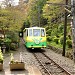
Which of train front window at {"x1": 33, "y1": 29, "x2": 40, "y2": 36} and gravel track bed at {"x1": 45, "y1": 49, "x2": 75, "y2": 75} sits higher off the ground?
train front window at {"x1": 33, "y1": 29, "x2": 40, "y2": 36}

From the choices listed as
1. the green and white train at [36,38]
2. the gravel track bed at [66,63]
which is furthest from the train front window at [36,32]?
the gravel track bed at [66,63]

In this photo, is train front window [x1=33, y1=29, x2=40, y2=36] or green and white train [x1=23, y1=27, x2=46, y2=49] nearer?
green and white train [x1=23, y1=27, x2=46, y2=49]

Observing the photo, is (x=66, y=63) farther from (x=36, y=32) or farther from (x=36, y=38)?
(x=36, y=32)

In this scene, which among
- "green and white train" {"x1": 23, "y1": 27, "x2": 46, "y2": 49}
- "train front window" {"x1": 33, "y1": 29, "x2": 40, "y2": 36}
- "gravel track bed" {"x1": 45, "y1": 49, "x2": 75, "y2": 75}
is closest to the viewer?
"gravel track bed" {"x1": 45, "y1": 49, "x2": 75, "y2": 75}

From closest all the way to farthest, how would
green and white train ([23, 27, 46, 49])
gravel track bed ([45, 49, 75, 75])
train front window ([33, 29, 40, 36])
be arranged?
1. gravel track bed ([45, 49, 75, 75])
2. green and white train ([23, 27, 46, 49])
3. train front window ([33, 29, 40, 36])

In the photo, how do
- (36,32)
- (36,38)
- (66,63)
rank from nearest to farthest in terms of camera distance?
1. (66,63)
2. (36,38)
3. (36,32)

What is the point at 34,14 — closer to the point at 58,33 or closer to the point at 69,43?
the point at 58,33

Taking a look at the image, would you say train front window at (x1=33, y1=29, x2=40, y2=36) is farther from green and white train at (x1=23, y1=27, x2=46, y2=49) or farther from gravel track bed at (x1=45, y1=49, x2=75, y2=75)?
gravel track bed at (x1=45, y1=49, x2=75, y2=75)

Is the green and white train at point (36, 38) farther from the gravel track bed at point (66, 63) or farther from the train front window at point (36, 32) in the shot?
the gravel track bed at point (66, 63)

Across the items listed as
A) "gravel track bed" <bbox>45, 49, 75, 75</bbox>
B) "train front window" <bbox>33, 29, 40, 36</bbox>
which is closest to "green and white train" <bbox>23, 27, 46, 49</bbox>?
"train front window" <bbox>33, 29, 40, 36</bbox>

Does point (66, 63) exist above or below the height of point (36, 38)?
below

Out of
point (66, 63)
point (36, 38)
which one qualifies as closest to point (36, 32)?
point (36, 38)

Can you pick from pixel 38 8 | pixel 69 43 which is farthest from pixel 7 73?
pixel 38 8

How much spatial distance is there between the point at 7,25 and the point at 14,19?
1930 mm
